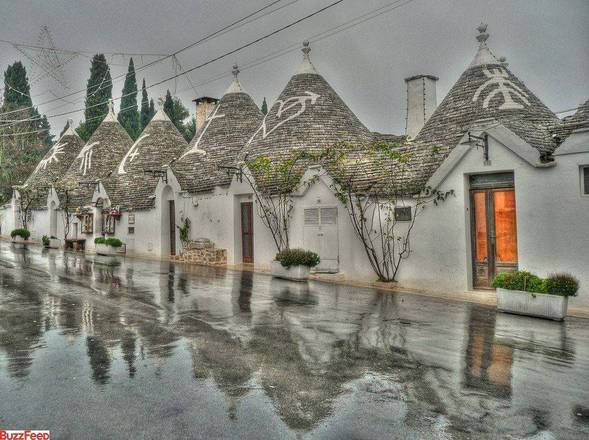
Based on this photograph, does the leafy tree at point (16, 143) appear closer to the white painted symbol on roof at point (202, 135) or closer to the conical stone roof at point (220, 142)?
the white painted symbol on roof at point (202, 135)

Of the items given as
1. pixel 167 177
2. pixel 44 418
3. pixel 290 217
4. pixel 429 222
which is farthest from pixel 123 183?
pixel 44 418

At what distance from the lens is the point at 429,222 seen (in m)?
14.3

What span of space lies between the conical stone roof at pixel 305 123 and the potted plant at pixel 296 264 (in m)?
5.40

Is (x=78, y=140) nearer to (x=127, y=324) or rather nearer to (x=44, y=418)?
(x=127, y=324)

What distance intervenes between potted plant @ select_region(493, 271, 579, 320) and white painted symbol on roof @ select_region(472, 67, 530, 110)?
6.95 m

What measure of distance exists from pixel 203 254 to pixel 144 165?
413 inches

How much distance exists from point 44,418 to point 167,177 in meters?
21.3

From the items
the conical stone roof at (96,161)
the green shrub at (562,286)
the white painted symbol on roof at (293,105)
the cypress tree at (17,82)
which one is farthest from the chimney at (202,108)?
the cypress tree at (17,82)

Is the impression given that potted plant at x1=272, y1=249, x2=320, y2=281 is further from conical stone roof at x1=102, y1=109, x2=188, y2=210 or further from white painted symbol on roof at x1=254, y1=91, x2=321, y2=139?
conical stone roof at x1=102, y1=109, x2=188, y2=210

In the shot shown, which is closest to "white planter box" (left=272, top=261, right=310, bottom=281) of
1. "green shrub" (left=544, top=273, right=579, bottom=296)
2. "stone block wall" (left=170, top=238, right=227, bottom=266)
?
"stone block wall" (left=170, top=238, right=227, bottom=266)

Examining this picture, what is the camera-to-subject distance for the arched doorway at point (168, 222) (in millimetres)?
25422

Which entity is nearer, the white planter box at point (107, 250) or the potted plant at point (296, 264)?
the potted plant at point (296, 264)

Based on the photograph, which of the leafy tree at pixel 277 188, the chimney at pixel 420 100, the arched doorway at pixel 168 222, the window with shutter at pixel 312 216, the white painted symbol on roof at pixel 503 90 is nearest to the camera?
the white painted symbol on roof at pixel 503 90

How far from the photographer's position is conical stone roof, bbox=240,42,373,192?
21438mm
